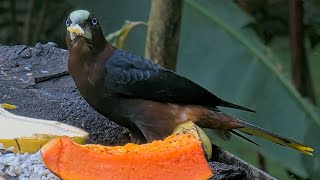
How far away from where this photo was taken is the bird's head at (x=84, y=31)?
171 centimetres

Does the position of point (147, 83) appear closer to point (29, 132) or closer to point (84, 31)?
point (84, 31)

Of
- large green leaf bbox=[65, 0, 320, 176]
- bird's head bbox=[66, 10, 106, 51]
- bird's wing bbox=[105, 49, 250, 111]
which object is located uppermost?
bird's head bbox=[66, 10, 106, 51]

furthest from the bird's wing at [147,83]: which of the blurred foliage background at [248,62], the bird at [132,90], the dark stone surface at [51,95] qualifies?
the blurred foliage background at [248,62]

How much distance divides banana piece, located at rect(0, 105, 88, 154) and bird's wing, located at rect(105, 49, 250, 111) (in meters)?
0.31

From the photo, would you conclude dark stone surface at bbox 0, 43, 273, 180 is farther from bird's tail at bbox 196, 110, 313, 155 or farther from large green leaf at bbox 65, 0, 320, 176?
large green leaf at bbox 65, 0, 320, 176

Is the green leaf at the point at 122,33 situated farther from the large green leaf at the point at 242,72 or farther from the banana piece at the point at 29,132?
the banana piece at the point at 29,132

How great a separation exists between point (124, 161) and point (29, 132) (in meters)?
0.20

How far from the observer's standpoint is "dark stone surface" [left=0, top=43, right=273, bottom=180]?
70.4 inches

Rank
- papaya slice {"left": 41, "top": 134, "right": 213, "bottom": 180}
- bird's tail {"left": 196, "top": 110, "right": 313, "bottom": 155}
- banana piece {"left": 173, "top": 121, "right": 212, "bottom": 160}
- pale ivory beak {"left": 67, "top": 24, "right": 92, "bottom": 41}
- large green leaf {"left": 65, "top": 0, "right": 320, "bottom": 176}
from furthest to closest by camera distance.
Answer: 1. large green leaf {"left": 65, "top": 0, "right": 320, "bottom": 176}
2. bird's tail {"left": 196, "top": 110, "right": 313, "bottom": 155}
3. pale ivory beak {"left": 67, "top": 24, "right": 92, "bottom": 41}
4. banana piece {"left": 173, "top": 121, "right": 212, "bottom": 160}
5. papaya slice {"left": 41, "top": 134, "right": 213, "bottom": 180}

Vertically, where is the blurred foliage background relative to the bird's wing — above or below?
below

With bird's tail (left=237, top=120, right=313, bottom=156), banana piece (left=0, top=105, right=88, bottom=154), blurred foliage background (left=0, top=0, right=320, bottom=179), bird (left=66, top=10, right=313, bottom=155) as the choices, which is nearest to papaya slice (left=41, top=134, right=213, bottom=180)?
banana piece (left=0, top=105, right=88, bottom=154)

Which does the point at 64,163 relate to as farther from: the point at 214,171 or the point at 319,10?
the point at 319,10

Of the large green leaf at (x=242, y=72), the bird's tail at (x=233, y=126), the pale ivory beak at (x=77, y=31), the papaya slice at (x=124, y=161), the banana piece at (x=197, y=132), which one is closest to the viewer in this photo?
the papaya slice at (x=124, y=161)

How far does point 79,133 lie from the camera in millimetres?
1507
